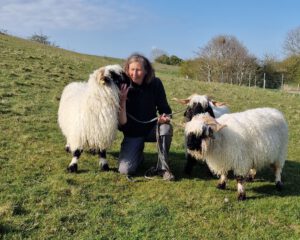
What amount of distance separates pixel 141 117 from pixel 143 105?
0.71 ft

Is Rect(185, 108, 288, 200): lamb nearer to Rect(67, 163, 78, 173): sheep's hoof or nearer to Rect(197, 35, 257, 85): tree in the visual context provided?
Rect(67, 163, 78, 173): sheep's hoof

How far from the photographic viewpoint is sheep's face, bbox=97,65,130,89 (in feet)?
22.4

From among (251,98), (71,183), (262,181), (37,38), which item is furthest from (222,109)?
(37,38)

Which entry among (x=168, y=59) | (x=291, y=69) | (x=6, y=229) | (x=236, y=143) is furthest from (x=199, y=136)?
(x=168, y=59)

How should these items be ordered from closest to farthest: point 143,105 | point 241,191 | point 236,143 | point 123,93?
point 241,191
point 236,143
point 123,93
point 143,105

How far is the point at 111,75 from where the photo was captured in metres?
6.88

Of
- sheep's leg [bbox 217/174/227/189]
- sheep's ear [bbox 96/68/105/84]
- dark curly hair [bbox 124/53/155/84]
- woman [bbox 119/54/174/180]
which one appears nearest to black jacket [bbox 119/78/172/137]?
woman [bbox 119/54/174/180]

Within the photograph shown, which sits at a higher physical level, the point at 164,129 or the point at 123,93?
the point at 123,93

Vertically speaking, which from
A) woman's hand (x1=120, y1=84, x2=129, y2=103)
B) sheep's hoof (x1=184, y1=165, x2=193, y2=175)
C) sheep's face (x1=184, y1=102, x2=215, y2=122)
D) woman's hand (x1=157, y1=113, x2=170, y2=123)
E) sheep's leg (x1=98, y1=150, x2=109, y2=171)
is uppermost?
woman's hand (x1=120, y1=84, x2=129, y2=103)

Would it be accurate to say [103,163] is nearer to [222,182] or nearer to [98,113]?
[98,113]

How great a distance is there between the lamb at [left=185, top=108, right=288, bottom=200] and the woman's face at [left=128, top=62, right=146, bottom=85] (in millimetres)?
1288

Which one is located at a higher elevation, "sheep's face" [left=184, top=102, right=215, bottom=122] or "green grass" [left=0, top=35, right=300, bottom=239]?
"sheep's face" [left=184, top=102, right=215, bottom=122]

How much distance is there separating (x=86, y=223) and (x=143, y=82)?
9.59 ft

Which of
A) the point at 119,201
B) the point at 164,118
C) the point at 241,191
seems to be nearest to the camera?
Answer: the point at 119,201
